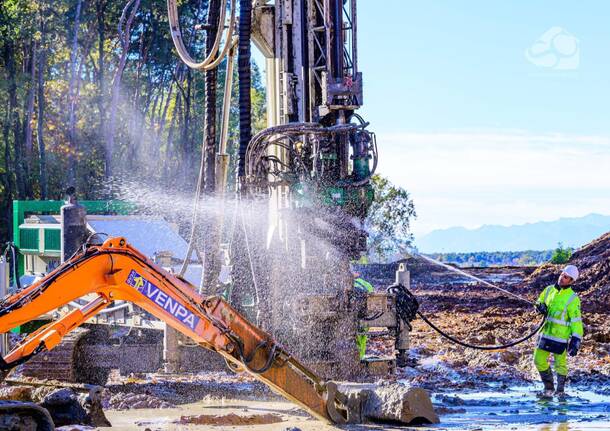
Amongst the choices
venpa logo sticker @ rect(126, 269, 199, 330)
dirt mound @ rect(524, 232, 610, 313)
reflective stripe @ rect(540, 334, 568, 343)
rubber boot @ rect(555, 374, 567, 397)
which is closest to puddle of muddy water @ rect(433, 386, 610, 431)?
rubber boot @ rect(555, 374, 567, 397)

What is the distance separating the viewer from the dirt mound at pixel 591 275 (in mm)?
30312

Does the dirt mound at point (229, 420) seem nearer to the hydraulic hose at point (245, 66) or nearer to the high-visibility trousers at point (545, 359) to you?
the hydraulic hose at point (245, 66)

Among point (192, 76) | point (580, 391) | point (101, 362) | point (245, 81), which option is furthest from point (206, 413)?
point (192, 76)

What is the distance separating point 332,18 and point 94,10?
3618 cm

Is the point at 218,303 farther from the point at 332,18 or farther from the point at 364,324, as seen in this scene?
the point at 332,18

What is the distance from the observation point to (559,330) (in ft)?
47.5

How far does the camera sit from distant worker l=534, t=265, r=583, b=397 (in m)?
14.4

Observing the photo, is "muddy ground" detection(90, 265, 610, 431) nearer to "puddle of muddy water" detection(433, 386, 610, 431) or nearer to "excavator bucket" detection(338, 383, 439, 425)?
"puddle of muddy water" detection(433, 386, 610, 431)

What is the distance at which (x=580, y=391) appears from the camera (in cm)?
1462

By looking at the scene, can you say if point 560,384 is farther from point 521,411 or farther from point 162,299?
point 162,299

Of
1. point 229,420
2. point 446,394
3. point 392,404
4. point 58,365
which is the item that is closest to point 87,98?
point 58,365

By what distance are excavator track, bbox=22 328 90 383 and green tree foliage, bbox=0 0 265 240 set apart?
30191mm

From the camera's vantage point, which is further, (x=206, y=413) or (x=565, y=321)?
(x=565, y=321)

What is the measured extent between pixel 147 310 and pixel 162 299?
191mm
